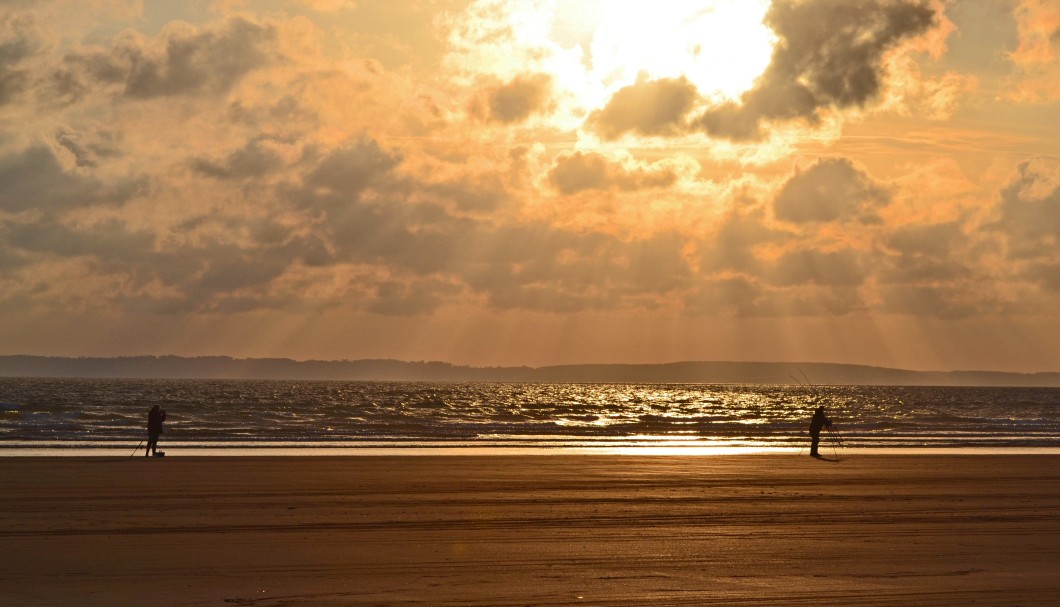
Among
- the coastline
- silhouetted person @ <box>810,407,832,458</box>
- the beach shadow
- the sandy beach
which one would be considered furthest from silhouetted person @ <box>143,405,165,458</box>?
silhouetted person @ <box>810,407,832,458</box>

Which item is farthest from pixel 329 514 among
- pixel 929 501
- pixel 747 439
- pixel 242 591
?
pixel 747 439

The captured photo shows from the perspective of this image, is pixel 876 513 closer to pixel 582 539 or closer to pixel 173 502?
pixel 582 539

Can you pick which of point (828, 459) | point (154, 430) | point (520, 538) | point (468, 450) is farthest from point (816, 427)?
point (520, 538)

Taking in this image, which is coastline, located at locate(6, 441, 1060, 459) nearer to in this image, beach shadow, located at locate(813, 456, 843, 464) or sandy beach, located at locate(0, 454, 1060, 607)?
beach shadow, located at locate(813, 456, 843, 464)

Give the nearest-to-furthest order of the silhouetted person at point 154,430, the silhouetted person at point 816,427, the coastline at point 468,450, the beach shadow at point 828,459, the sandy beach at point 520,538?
the sandy beach at point 520,538 < the silhouetted person at point 154,430 < the beach shadow at point 828,459 < the coastline at point 468,450 < the silhouetted person at point 816,427

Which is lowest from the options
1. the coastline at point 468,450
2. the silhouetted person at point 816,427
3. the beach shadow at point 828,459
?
the coastline at point 468,450

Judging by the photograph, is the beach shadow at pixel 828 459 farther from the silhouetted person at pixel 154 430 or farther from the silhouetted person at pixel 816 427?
the silhouetted person at pixel 154 430

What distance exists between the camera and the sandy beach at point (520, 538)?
455 inches

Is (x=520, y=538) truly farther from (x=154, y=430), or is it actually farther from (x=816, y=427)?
(x=816, y=427)

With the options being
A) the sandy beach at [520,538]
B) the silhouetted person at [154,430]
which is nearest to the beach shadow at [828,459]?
the sandy beach at [520,538]

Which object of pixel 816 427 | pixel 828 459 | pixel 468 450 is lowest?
pixel 468 450

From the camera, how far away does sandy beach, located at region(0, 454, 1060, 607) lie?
11.5 meters

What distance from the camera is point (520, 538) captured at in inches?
595

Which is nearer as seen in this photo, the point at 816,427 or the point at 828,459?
the point at 828,459
